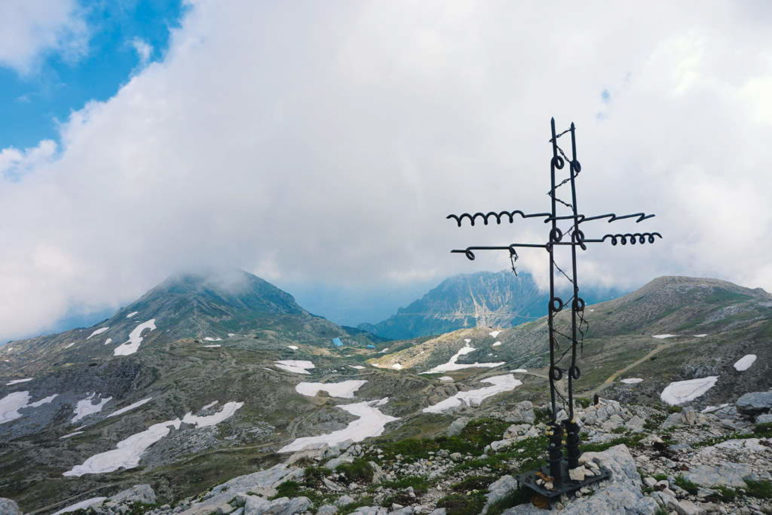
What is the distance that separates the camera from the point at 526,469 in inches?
704

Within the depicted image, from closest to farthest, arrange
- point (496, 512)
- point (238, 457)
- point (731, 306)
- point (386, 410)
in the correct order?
point (496, 512), point (238, 457), point (386, 410), point (731, 306)

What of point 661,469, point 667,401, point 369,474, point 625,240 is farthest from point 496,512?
point 667,401

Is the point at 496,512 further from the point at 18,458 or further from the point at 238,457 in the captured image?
the point at 18,458

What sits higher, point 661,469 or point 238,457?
point 661,469

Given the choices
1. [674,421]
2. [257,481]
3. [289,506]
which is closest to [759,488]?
[289,506]

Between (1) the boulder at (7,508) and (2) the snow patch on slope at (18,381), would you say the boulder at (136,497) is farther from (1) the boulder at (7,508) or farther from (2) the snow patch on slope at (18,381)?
(2) the snow patch on slope at (18,381)

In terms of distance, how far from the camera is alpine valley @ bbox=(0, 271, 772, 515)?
13.8 m

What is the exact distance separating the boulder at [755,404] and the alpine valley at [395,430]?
312 millimetres

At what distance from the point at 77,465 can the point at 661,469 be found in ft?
391

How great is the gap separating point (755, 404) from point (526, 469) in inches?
1321

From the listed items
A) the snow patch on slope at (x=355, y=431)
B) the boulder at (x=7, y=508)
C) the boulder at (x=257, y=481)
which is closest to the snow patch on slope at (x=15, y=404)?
the boulder at (x=7, y=508)

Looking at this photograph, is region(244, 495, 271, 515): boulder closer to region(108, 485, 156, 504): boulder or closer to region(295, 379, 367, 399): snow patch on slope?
region(108, 485, 156, 504): boulder

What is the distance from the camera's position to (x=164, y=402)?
116 metres

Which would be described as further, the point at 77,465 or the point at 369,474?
the point at 77,465
